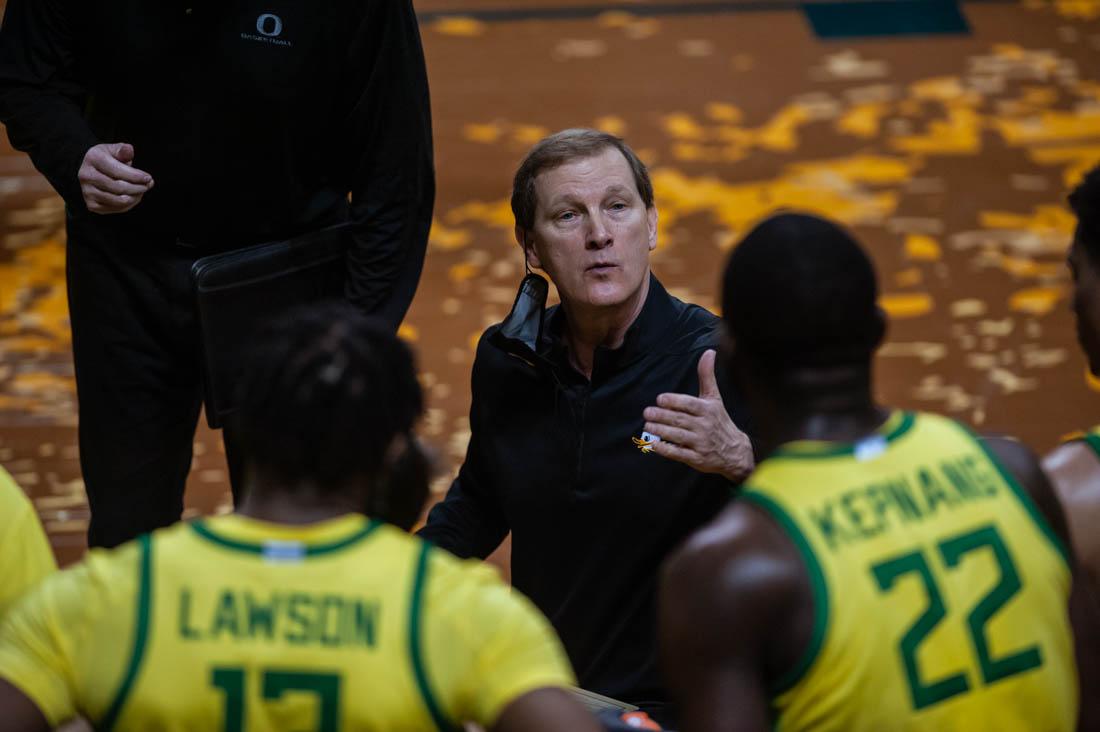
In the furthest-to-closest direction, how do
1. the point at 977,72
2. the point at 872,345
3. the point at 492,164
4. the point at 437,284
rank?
the point at 977,72 < the point at 492,164 < the point at 437,284 < the point at 872,345

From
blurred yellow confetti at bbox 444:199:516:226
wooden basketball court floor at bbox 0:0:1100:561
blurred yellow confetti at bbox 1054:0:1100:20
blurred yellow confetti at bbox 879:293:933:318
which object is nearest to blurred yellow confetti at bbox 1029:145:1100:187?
wooden basketball court floor at bbox 0:0:1100:561

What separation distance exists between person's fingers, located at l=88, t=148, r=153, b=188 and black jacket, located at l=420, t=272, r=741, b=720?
0.71m

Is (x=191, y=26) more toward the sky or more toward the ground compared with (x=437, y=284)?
more toward the sky

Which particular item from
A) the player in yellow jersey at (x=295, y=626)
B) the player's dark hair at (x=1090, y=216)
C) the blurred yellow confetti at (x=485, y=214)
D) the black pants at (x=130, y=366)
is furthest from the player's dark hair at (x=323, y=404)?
the blurred yellow confetti at (x=485, y=214)

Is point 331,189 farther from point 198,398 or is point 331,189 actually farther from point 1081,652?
point 1081,652

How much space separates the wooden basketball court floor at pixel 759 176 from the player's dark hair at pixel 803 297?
2.57 meters

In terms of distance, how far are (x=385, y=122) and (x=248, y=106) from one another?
10.9 inches

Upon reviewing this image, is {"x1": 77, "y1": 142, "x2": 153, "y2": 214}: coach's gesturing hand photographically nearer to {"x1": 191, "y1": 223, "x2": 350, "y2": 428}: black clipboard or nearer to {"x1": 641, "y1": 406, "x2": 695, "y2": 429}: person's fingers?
{"x1": 191, "y1": 223, "x2": 350, "y2": 428}: black clipboard

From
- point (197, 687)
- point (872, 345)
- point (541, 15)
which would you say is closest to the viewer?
point (197, 687)

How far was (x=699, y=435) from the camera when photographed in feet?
8.31

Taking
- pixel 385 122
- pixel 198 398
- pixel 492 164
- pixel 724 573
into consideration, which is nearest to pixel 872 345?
pixel 724 573

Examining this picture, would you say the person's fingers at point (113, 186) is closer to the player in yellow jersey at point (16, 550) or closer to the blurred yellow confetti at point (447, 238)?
the player in yellow jersey at point (16, 550)

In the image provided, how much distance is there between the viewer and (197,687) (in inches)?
66.2

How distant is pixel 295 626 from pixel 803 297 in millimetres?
702
